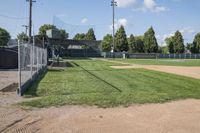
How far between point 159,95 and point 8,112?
18.0ft

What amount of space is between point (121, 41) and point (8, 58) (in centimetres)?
7545

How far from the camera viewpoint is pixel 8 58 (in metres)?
29.7

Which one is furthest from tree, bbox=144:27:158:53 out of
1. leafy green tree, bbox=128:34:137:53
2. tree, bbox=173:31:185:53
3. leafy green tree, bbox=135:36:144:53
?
tree, bbox=173:31:185:53

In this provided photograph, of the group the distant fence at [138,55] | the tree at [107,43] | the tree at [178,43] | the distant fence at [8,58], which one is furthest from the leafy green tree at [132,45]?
the distant fence at [8,58]

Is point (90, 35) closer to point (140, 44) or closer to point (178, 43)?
point (140, 44)

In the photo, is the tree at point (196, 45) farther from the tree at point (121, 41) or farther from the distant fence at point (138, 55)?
the tree at point (121, 41)

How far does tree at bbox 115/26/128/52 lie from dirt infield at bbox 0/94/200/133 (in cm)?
9428

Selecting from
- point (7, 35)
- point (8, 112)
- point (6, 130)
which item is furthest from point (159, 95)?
point (7, 35)

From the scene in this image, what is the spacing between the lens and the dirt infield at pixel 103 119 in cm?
683

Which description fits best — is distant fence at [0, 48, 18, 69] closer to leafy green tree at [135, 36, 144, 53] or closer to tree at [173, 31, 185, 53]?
leafy green tree at [135, 36, 144, 53]

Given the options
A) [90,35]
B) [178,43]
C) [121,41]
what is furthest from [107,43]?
[178,43]

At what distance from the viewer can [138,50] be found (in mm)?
111125

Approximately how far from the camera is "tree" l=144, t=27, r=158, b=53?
104812 mm

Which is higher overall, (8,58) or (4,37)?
(4,37)
